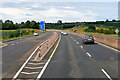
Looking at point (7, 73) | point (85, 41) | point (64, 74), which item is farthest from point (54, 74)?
point (85, 41)

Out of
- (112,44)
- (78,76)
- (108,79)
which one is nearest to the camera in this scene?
(108,79)

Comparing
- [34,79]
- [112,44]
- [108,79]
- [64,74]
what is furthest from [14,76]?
[112,44]

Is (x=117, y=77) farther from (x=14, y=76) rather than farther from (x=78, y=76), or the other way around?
(x=14, y=76)

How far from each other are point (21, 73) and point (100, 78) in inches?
173

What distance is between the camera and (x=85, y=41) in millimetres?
26672

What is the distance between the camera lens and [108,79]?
25.1 ft

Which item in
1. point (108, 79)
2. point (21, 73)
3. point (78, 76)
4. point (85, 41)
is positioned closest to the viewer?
point (108, 79)

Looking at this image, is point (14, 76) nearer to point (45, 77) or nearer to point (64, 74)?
point (45, 77)

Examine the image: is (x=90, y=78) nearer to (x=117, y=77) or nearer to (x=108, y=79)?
(x=108, y=79)

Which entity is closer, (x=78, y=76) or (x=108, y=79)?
(x=108, y=79)

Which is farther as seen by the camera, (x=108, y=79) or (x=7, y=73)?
(x=7, y=73)

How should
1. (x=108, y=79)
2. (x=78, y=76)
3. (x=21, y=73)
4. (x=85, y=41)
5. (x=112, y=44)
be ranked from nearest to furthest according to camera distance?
1. (x=108, y=79)
2. (x=78, y=76)
3. (x=21, y=73)
4. (x=112, y=44)
5. (x=85, y=41)

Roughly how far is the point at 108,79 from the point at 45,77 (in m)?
3.16

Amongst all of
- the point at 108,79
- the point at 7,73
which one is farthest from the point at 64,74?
the point at 7,73
